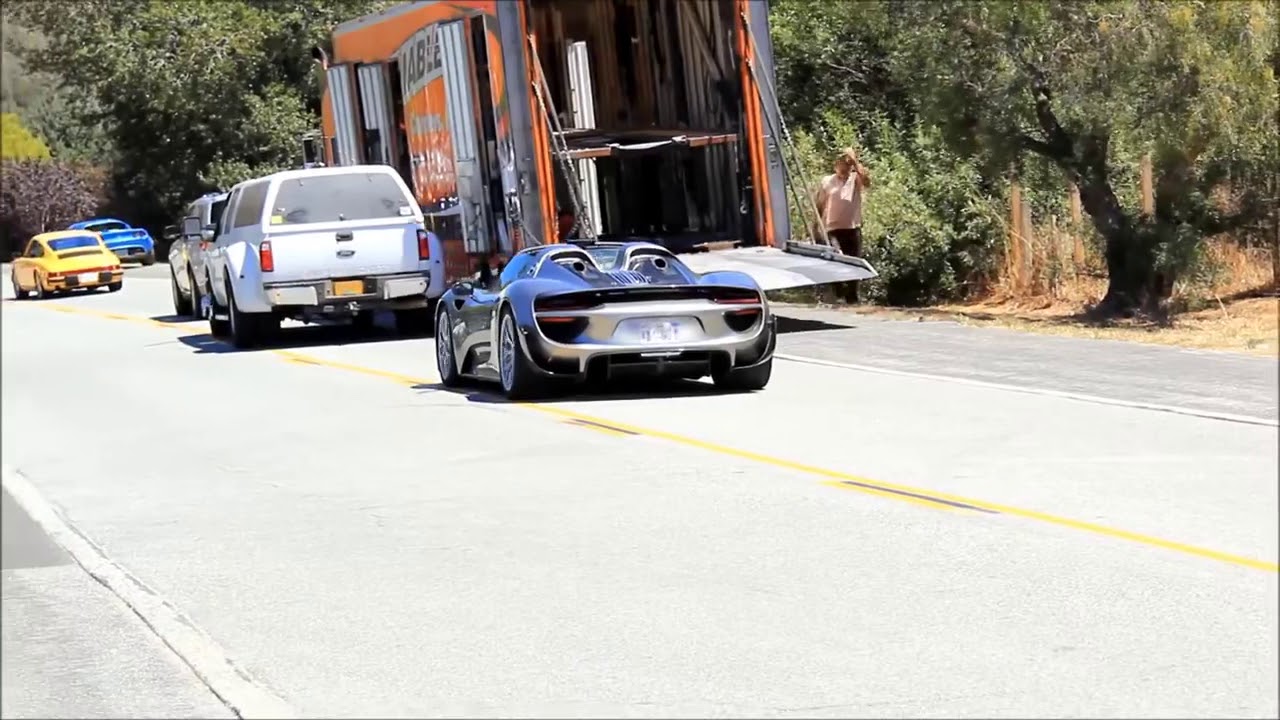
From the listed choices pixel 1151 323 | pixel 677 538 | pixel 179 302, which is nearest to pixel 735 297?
pixel 677 538

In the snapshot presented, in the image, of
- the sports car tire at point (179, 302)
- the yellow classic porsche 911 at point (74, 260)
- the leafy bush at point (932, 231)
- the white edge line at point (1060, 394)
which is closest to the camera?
the yellow classic porsche 911 at point (74, 260)

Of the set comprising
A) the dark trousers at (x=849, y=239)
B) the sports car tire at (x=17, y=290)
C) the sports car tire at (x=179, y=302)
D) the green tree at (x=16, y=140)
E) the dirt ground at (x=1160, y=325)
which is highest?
the green tree at (x=16, y=140)

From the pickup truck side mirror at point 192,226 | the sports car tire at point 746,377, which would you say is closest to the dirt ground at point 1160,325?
the sports car tire at point 746,377

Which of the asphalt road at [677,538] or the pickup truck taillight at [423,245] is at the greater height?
the pickup truck taillight at [423,245]

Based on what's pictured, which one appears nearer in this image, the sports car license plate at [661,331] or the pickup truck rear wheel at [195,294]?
the sports car license plate at [661,331]

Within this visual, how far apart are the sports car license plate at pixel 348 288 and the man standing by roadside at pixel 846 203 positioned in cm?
576

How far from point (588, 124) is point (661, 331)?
9.30 metres

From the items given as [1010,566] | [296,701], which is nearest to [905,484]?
[1010,566]

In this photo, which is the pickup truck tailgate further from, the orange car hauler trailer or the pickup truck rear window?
the orange car hauler trailer

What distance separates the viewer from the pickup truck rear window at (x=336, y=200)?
21.6m

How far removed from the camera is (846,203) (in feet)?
77.9

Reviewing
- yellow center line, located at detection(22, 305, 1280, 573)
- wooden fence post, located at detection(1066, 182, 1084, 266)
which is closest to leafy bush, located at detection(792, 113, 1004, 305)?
wooden fence post, located at detection(1066, 182, 1084, 266)

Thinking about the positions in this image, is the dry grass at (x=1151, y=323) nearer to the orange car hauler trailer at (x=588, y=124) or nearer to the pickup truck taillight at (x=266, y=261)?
the orange car hauler trailer at (x=588, y=124)

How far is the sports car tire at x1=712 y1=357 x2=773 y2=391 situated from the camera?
15406 millimetres
